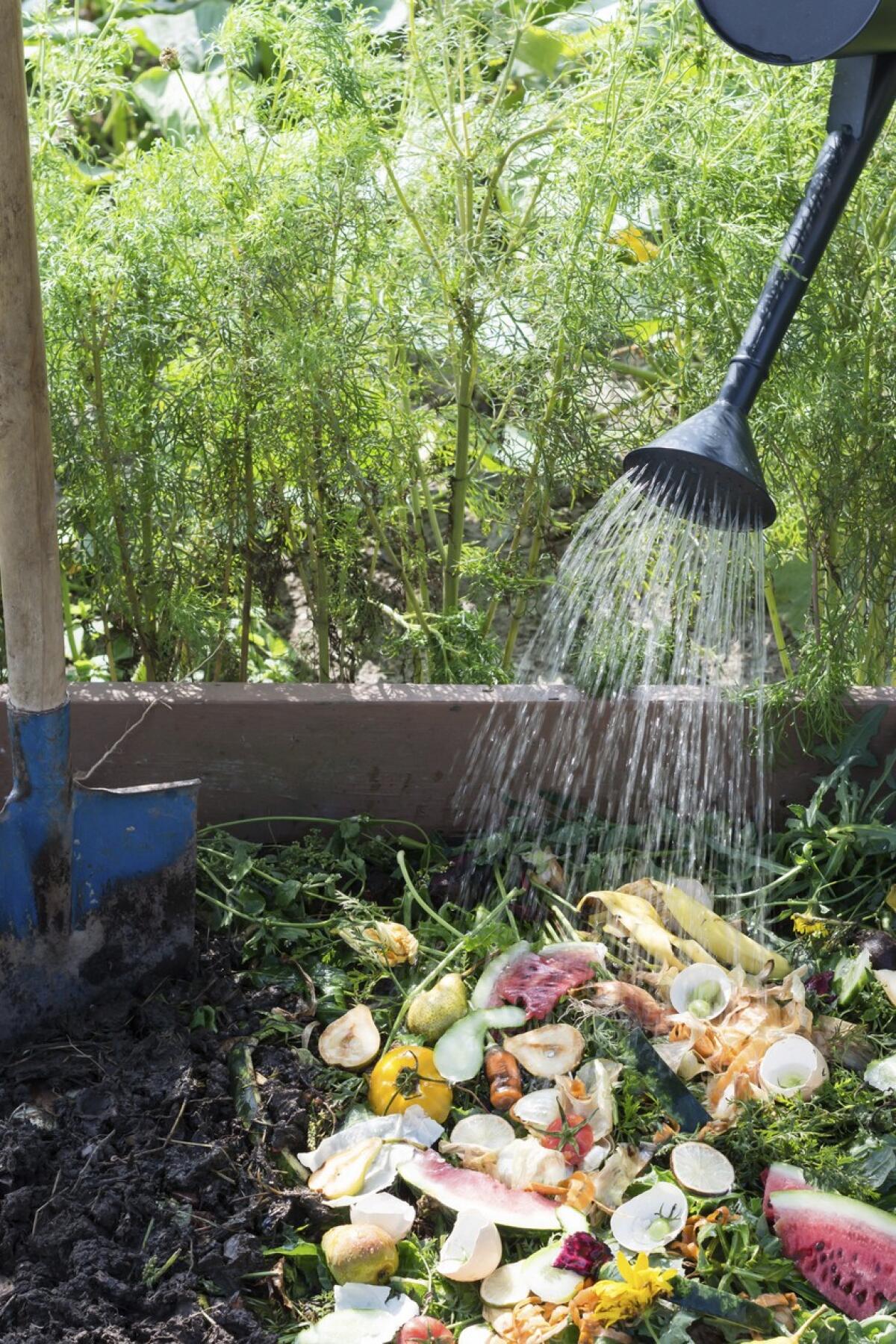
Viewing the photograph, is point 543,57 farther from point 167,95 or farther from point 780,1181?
point 780,1181

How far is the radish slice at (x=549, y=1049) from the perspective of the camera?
73.9 inches

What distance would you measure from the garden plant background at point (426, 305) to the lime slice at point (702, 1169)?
2.85ft

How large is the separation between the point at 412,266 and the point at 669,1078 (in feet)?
4.54

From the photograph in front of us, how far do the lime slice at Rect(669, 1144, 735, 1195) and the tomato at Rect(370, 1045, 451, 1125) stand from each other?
12.4 inches

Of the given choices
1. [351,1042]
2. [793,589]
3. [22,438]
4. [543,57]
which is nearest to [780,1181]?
[351,1042]

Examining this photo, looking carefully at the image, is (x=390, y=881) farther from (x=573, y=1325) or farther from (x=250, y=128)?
(x=250, y=128)

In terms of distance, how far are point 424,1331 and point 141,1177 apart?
1.31 feet

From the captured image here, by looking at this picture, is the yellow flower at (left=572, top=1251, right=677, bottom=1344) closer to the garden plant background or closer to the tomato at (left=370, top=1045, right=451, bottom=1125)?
the tomato at (left=370, top=1045, right=451, bottom=1125)

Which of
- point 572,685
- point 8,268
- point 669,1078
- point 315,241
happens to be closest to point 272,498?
point 315,241

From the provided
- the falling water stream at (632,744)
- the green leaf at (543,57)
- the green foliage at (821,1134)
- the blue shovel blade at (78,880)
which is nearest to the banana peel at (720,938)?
the falling water stream at (632,744)

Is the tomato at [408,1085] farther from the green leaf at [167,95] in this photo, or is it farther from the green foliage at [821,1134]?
the green leaf at [167,95]

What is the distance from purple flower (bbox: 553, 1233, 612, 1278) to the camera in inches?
62.2

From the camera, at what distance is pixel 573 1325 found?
1573mm

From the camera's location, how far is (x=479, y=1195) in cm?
171
